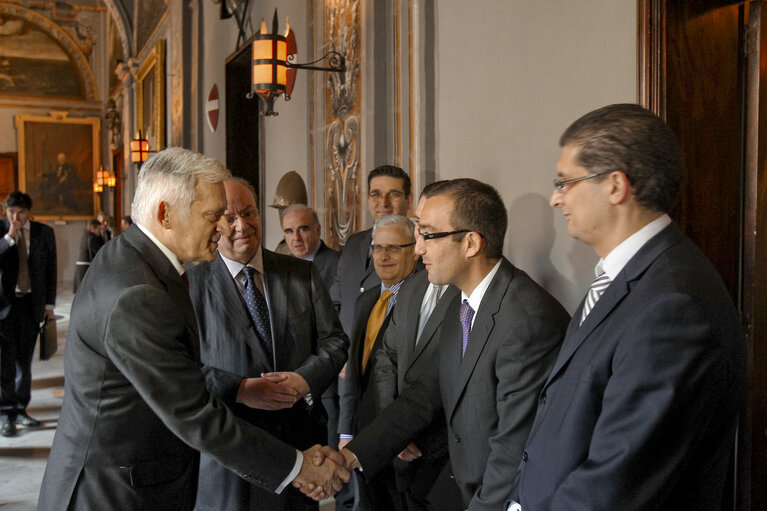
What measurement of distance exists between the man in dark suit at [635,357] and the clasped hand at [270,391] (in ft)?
3.41

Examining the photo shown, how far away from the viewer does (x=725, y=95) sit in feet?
9.02

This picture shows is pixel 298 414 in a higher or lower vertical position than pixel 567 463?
lower

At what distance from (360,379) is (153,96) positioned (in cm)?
1305

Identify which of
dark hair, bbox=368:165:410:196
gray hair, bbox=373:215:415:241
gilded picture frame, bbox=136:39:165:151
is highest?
gilded picture frame, bbox=136:39:165:151

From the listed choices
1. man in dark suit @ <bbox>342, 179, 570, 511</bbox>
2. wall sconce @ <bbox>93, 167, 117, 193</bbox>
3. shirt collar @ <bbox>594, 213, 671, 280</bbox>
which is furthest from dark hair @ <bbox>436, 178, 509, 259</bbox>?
wall sconce @ <bbox>93, 167, 117, 193</bbox>

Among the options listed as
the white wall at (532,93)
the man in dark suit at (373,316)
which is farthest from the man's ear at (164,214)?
the white wall at (532,93)

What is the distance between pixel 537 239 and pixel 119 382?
2.08 metres

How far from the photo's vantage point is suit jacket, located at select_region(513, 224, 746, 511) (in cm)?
134

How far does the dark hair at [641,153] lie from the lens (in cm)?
155

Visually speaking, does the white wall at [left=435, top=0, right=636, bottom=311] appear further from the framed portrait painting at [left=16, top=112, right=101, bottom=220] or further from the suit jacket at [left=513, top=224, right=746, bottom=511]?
the framed portrait painting at [left=16, top=112, right=101, bottom=220]

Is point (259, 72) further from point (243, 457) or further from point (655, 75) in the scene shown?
point (243, 457)

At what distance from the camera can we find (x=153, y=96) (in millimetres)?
14711

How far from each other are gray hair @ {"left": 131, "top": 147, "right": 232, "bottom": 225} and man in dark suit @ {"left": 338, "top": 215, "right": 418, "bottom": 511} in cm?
135

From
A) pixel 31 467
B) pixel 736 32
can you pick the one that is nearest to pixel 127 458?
pixel 736 32
